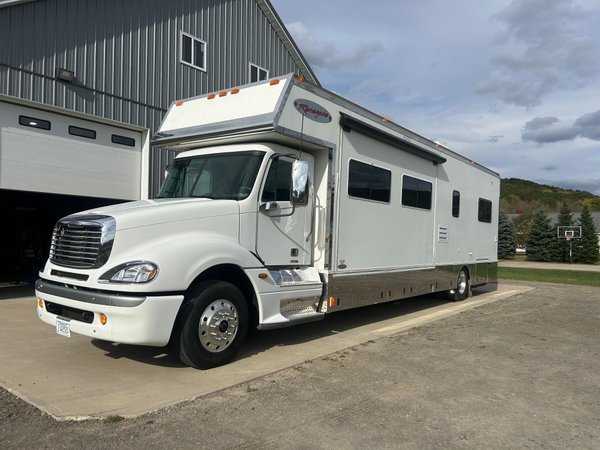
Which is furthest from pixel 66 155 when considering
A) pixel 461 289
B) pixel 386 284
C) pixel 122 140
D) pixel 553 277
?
→ pixel 553 277

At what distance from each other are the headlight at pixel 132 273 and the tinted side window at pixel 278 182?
5.59 ft

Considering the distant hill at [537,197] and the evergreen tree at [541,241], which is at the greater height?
the distant hill at [537,197]

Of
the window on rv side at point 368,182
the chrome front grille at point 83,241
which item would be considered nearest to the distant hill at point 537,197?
the window on rv side at point 368,182

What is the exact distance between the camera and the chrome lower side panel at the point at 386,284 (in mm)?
6969

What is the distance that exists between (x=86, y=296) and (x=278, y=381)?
2.07 meters

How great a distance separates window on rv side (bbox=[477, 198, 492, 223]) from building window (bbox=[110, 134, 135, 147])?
8337mm

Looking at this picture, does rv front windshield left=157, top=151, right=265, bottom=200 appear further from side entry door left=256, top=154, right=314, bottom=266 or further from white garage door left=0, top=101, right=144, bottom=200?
white garage door left=0, top=101, right=144, bottom=200

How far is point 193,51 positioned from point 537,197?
91.0 metres

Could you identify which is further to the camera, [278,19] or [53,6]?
[278,19]

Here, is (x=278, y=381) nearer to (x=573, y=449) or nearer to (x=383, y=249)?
(x=573, y=449)

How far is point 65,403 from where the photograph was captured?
14.3 ft

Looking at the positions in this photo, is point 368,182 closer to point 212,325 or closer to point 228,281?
point 228,281

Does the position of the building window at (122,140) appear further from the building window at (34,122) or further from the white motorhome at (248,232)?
the white motorhome at (248,232)

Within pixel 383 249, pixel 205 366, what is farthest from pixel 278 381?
pixel 383 249
